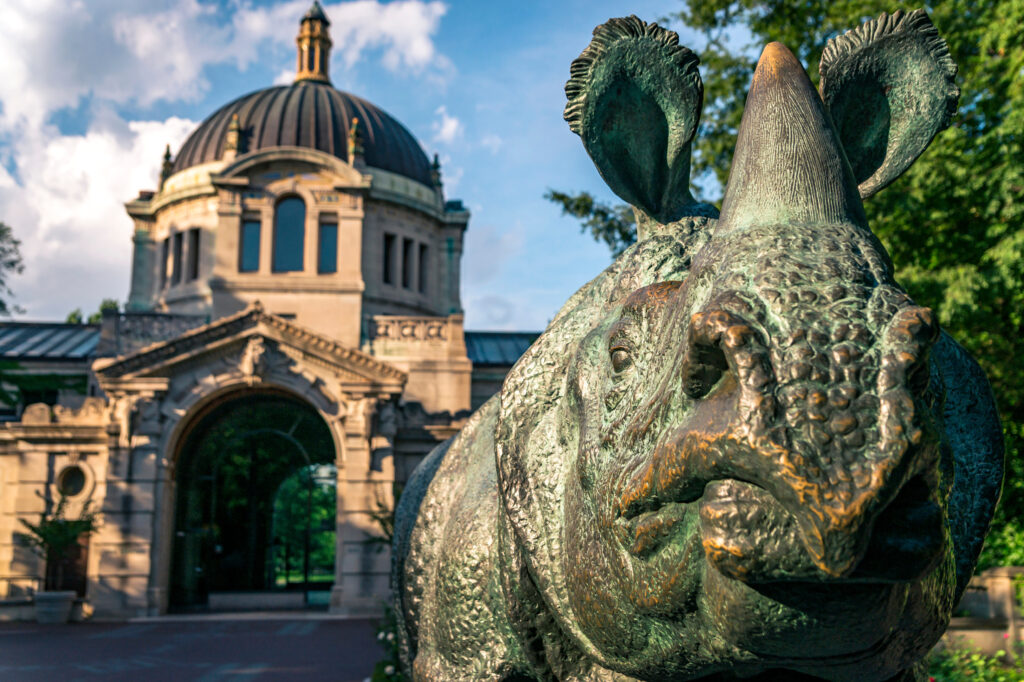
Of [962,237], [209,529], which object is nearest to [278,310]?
[209,529]

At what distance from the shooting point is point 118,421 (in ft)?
65.1

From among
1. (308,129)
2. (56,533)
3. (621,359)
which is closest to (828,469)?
(621,359)

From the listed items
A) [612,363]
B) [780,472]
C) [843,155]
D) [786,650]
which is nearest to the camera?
[780,472]

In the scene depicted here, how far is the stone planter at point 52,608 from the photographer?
19.1 m

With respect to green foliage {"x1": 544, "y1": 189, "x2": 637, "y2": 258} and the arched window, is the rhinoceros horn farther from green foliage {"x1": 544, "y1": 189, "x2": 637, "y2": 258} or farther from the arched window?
the arched window

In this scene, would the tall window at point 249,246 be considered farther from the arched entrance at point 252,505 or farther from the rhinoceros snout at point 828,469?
the rhinoceros snout at point 828,469

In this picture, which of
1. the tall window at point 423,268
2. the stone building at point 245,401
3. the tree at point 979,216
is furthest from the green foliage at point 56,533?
the tree at point 979,216

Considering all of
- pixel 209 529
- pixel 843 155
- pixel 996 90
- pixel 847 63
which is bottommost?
pixel 209 529

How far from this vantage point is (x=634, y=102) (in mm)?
2135

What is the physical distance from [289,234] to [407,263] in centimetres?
484

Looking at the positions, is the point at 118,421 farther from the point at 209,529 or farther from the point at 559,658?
the point at 559,658

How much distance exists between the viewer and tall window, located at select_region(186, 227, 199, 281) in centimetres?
3062

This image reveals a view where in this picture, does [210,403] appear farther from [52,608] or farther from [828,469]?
[828,469]

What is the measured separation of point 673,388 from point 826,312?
0.89ft
